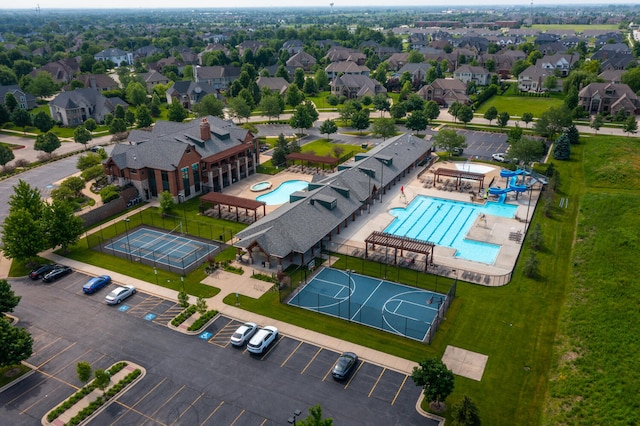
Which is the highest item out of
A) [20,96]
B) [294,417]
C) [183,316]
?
[20,96]

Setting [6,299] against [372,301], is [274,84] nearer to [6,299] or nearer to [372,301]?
[372,301]

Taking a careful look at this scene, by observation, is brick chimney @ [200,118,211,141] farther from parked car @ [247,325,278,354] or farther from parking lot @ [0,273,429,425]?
parked car @ [247,325,278,354]

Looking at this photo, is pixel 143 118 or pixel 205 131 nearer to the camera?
pixel 205 131

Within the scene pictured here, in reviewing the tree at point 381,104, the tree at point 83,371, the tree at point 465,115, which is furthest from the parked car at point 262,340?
the tree at point 381,104

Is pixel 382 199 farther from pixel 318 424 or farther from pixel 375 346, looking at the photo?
pixel 318 424

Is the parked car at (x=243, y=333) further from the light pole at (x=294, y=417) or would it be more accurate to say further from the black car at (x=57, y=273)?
the black car at (x=57, y=273)

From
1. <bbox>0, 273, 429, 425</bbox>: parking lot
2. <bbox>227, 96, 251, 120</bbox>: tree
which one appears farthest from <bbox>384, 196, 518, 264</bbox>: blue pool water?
<bbox>227, 96, 251, 120</bbox>: tree

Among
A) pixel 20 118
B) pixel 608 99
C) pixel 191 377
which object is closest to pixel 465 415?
pixel 191 377
